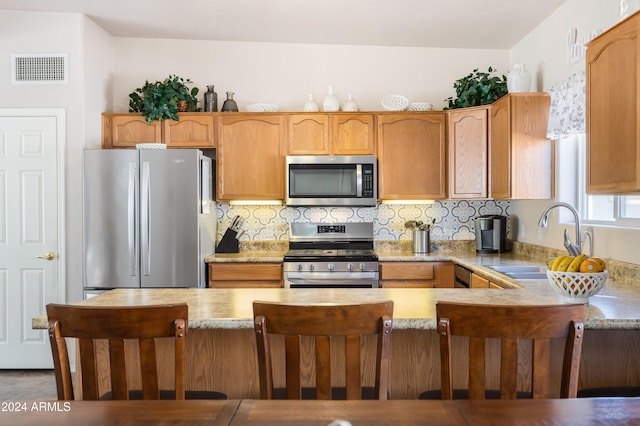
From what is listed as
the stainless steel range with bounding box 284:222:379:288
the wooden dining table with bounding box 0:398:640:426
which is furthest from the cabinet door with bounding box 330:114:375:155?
the wooden dining table with bounding box 0:398:640:426

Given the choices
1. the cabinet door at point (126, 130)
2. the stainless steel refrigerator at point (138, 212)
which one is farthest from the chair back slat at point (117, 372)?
the cabinet door at point (126, 130)

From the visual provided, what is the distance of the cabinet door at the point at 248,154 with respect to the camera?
425 centimetres

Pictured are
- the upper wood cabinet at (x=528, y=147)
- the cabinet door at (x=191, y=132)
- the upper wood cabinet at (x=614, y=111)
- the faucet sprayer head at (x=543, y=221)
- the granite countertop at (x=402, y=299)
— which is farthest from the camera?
the cabinet door at (x=191, y=132)

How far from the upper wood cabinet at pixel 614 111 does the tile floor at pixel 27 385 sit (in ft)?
11.3

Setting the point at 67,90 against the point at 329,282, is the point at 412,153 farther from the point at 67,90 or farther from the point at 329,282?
the point at 67,90

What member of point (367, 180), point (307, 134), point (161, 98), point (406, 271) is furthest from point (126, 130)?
point (406, 271)

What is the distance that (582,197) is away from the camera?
3.44 m

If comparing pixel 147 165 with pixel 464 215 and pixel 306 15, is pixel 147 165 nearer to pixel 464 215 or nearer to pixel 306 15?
pixel 306 15

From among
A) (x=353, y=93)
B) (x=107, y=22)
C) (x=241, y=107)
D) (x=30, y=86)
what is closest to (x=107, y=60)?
(x=107, y=22)

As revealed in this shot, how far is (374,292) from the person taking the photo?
2.38 m

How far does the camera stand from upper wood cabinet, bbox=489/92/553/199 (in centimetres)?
356

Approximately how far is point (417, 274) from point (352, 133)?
1.29 m

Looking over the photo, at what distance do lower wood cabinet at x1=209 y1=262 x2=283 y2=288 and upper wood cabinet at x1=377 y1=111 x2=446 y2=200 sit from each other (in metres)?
1.14

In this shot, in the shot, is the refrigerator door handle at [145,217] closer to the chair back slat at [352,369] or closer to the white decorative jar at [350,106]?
the white decorative jar at [350,106]
